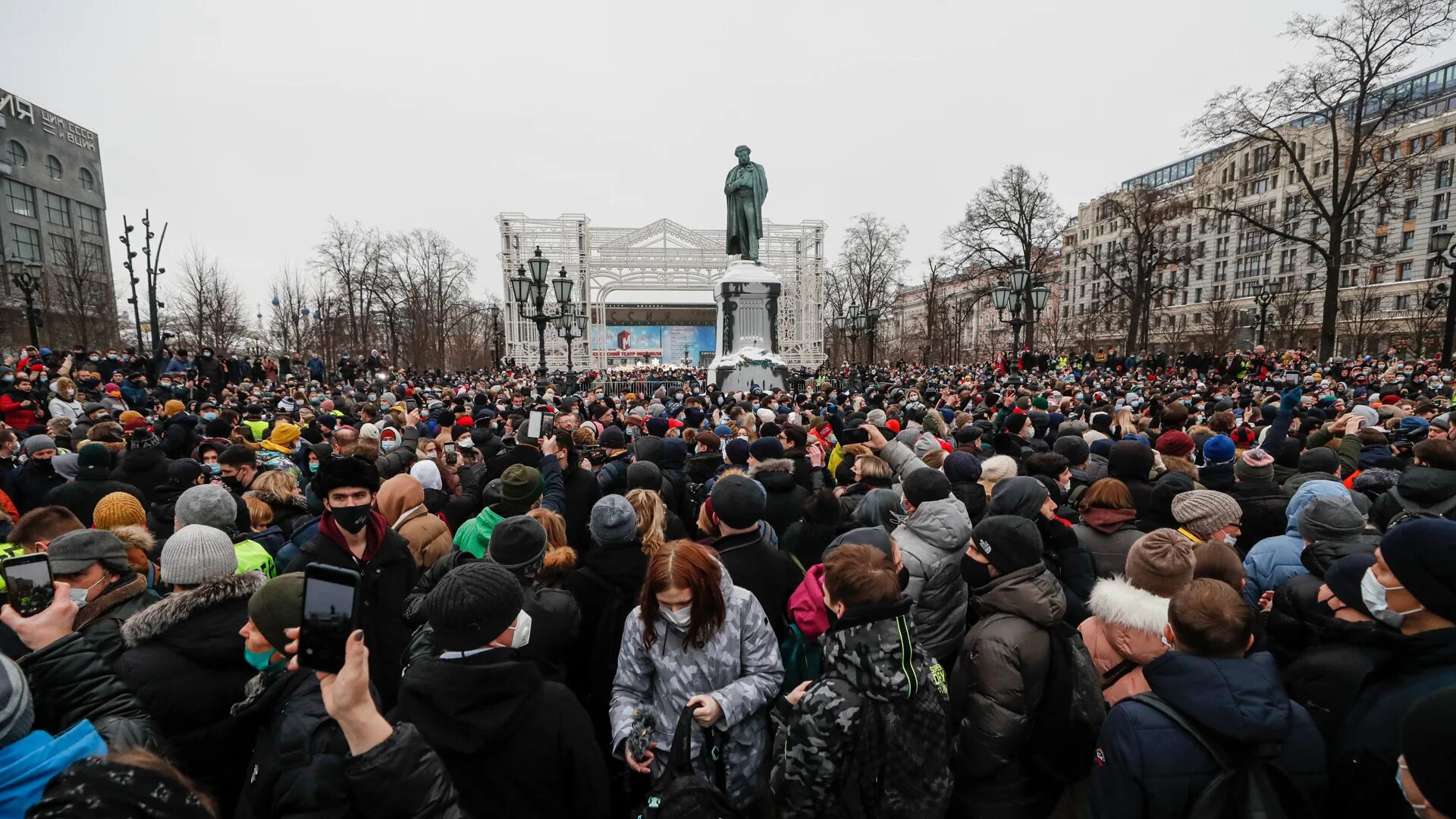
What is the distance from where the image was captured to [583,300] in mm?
42344

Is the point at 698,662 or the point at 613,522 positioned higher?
the point at 613,522

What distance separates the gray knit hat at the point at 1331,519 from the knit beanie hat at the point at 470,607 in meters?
3.84

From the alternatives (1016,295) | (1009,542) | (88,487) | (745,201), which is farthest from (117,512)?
(745,201)

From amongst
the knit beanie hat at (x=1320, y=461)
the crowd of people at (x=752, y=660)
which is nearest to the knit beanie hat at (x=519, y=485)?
the crowd of people at (x=752, y=660)

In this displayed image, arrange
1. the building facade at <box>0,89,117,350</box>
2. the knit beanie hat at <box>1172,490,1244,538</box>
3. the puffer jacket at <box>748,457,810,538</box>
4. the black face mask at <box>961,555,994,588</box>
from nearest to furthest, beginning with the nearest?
the black face mask at <box>961,555,994,588</box>, the knit beanie hat at <box>1172,490,1244,538</box>, the puffer jacket at <box>748,457,810,538</box>, the building facade at <box>0,89,117,350</box>

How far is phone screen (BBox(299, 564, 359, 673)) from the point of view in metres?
1.51

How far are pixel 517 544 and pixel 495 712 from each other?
45.0 inches

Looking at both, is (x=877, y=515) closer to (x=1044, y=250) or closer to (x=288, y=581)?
(x=288, y=581)

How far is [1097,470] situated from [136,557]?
6.98 metres

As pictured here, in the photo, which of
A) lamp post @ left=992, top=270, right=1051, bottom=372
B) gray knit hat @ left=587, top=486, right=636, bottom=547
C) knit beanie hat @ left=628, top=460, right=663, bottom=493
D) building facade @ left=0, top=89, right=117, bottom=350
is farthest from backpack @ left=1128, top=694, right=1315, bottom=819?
building facade @ left=0, top=89, right=117, bottom=350

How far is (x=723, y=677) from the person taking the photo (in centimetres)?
269

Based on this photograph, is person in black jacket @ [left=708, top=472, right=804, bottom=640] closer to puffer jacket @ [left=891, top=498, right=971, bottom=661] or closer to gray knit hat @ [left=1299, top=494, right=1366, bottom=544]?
puffer jacket @ [left=891, top=498, right=971, bottom=661]

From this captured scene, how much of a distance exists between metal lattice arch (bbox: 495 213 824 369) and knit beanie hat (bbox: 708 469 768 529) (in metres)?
35.8

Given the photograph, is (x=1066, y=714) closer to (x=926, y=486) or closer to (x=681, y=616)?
(x=926, y=486)
